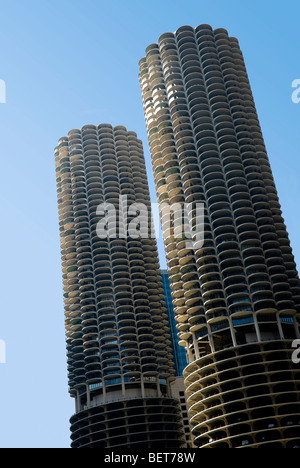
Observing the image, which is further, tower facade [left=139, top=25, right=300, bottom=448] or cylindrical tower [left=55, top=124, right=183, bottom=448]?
cylindrical tower [left=55, top=124, right=183, bottom=448]

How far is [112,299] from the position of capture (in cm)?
14938

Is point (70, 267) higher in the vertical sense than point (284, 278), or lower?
higher

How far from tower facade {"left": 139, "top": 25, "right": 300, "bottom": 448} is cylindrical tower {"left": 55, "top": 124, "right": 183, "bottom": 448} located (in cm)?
2215

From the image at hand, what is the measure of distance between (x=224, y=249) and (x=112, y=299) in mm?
39345

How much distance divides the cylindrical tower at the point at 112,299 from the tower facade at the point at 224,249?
2215cm

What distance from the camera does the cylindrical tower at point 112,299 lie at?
13725 cm

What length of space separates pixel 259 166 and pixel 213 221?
18796mm

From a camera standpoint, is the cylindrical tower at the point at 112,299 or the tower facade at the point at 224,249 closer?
the tower facade at the point at 224,249

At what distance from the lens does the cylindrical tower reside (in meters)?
137

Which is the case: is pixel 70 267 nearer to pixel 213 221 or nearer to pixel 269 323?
pixel 213 221

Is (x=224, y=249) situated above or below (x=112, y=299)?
below
